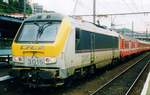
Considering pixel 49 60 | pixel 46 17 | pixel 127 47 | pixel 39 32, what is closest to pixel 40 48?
pixel 49 60

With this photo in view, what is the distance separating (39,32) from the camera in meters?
12.8

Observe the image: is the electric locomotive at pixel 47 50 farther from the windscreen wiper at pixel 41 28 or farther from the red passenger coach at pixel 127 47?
the red passenger coach at pixel 127 47

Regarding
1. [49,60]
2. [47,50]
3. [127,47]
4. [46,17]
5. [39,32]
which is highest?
[46,17]

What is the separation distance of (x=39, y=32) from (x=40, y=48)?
34.6 inches

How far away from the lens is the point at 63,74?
40.0 ft

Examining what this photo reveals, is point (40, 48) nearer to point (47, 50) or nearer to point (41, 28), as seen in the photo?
point (47, 50)

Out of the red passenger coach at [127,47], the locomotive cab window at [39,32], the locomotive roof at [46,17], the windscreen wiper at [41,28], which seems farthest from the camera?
the red passenger coach at [127,47]

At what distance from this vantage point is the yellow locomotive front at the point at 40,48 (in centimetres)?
1201

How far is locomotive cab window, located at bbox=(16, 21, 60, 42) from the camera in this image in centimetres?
1260

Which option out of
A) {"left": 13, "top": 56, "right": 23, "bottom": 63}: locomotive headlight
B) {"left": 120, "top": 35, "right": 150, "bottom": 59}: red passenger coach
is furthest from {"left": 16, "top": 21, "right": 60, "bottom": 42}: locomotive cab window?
{"left": 120, "top": 35, "right": 150, "bottom": 59}: red passenger coach

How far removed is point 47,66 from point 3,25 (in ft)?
31.9

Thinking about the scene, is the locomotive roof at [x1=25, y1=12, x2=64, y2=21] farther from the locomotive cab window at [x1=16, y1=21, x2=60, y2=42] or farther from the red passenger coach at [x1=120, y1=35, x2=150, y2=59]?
the red passenger coach at [x1=120, y1=35, x2=150, y2=59]

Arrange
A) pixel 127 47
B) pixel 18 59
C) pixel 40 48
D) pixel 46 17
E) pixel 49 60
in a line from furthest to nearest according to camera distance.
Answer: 1. pixel 127 47
2. pixel 46 17
3. pixel 18 59
4. pixel 40 48
5. pixel 49 60

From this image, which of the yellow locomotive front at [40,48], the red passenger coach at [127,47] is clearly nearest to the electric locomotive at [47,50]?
the yellow locomotive front at [40,48]
